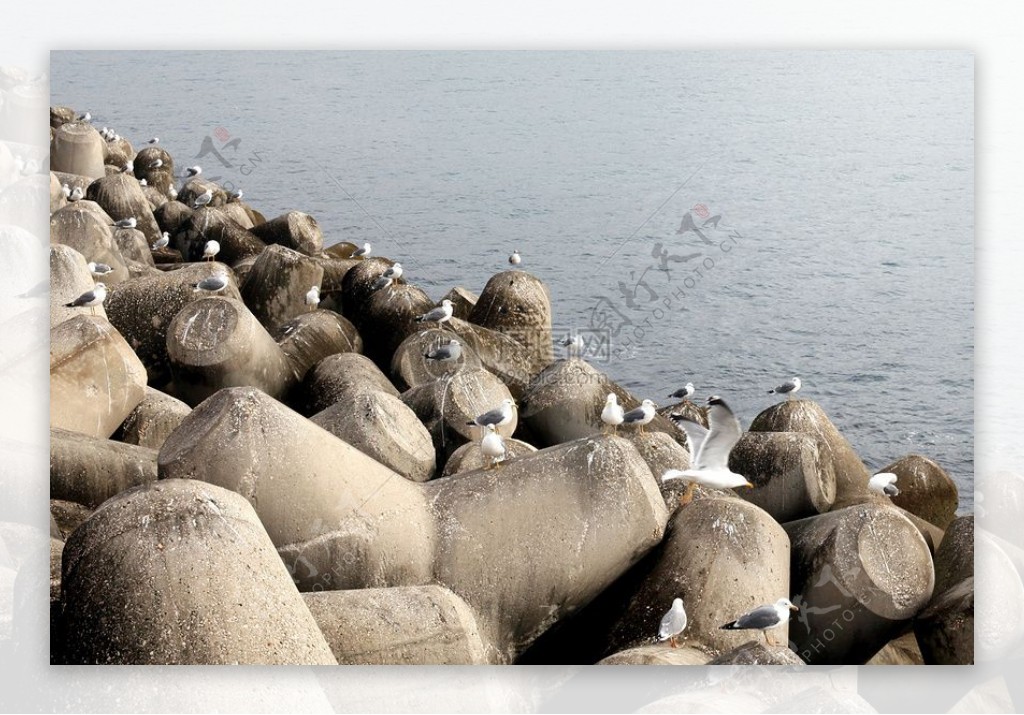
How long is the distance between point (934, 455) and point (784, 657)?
1126 millimetres

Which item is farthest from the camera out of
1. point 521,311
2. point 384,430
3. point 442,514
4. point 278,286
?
point 278,286

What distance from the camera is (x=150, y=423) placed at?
5488 millimetres

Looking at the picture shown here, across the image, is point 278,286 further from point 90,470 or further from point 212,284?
point 90,470

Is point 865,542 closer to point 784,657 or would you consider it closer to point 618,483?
point 784,657

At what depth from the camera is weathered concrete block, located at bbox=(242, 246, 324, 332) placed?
709 cm

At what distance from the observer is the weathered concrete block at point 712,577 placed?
476cm

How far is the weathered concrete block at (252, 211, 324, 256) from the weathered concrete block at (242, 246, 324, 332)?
91 millimetres

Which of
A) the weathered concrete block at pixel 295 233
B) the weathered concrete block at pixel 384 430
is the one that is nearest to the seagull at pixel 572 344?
the weathered concrete block at pixel 384 430

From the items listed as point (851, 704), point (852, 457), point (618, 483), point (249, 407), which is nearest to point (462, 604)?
point (618, 483)

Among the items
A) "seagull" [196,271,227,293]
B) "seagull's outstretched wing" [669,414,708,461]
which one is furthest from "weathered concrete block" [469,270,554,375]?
"seagull" [196,271,227,293]

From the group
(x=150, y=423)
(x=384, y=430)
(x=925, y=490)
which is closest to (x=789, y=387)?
(x=925, y=490)

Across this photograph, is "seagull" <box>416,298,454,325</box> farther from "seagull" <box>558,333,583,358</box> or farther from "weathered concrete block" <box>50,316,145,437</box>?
"weathered concrete block" <box>50,316,145,437</box>

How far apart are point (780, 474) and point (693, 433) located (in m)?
0.45

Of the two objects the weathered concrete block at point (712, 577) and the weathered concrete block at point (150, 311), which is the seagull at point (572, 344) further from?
the weathered concrete block at point (150, 311)
